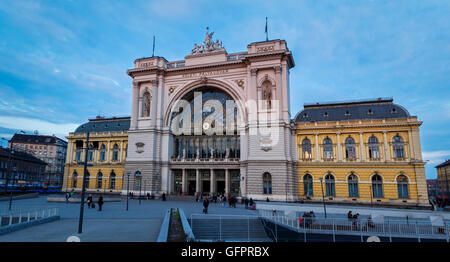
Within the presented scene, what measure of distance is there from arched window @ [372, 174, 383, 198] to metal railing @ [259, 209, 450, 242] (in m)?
24.0

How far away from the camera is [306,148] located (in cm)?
4441

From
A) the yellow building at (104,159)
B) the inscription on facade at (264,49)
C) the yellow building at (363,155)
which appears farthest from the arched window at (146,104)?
the yellow building at (363,155)

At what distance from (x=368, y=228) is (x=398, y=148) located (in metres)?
27.1

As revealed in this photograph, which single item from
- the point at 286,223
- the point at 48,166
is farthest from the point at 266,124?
the point at 48,166

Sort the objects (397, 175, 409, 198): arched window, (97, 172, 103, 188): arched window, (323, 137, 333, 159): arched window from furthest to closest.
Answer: (97, 172, 103, 188): arched window
(323, 137, 333, 159): arched window
(397, 175, 409, 198): arched window

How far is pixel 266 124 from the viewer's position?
42750mm

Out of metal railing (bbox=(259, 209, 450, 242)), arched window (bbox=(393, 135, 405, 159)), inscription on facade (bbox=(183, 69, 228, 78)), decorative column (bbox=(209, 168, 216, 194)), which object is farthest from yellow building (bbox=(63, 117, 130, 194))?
arched window (bbox=(393, 135, 405, 159))

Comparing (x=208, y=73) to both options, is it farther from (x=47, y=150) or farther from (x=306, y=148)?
(x=47, y=150)

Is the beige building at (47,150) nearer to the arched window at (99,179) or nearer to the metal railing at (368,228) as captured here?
the arched window at (99,179)

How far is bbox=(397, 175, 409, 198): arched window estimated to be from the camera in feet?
127

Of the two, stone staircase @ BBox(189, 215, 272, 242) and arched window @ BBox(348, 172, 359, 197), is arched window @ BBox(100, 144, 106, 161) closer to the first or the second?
stone staircase @ BBox(189, 215, 272, 242)

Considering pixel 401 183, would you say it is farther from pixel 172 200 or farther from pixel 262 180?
pixel 172 200
